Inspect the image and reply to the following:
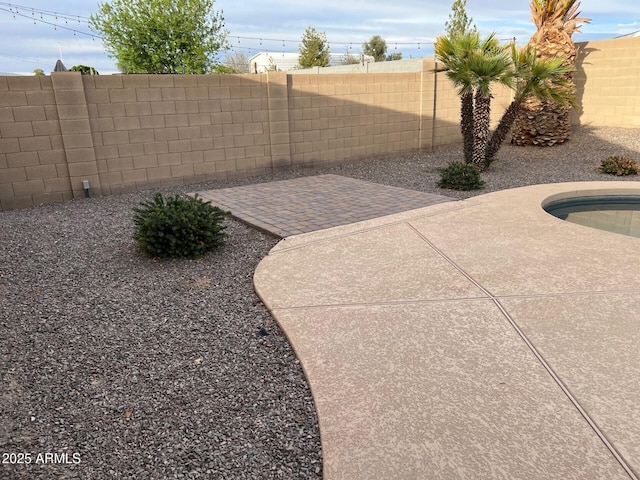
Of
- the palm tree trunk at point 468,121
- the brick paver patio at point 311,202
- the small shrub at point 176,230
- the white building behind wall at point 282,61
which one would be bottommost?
the brick paver patio at point 311,202

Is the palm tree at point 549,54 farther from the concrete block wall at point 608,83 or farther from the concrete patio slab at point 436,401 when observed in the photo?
the concrete patio slab at point 436,401

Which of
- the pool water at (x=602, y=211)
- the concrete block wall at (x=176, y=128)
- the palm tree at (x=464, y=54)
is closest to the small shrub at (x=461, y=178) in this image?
the pool water at (x=602, y=211)

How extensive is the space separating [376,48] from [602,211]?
49.1 m

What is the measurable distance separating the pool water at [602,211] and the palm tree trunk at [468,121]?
3.50 metres

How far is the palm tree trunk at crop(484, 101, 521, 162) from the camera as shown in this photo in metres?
11.5

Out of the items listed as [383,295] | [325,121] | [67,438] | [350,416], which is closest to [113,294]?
[67,438]

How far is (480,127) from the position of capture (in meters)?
11.5

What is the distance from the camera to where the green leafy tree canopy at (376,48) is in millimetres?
53438

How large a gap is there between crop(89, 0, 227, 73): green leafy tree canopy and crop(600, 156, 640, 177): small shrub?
650 inches

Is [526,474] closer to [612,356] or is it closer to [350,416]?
[350,416]

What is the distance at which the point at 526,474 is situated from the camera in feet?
8.00

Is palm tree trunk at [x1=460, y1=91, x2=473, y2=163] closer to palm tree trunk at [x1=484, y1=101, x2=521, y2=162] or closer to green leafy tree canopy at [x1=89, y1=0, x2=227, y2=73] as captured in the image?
palm tree trunk at [x1=484, y1=101, x2=521, y2=162]

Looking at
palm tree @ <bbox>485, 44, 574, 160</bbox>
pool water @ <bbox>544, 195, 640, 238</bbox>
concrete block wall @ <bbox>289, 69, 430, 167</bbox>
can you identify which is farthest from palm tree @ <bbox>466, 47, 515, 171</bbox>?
pool water @ <bbox>544, 195, 640, 238</bbox>

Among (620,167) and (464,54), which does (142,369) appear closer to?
(464,54)
